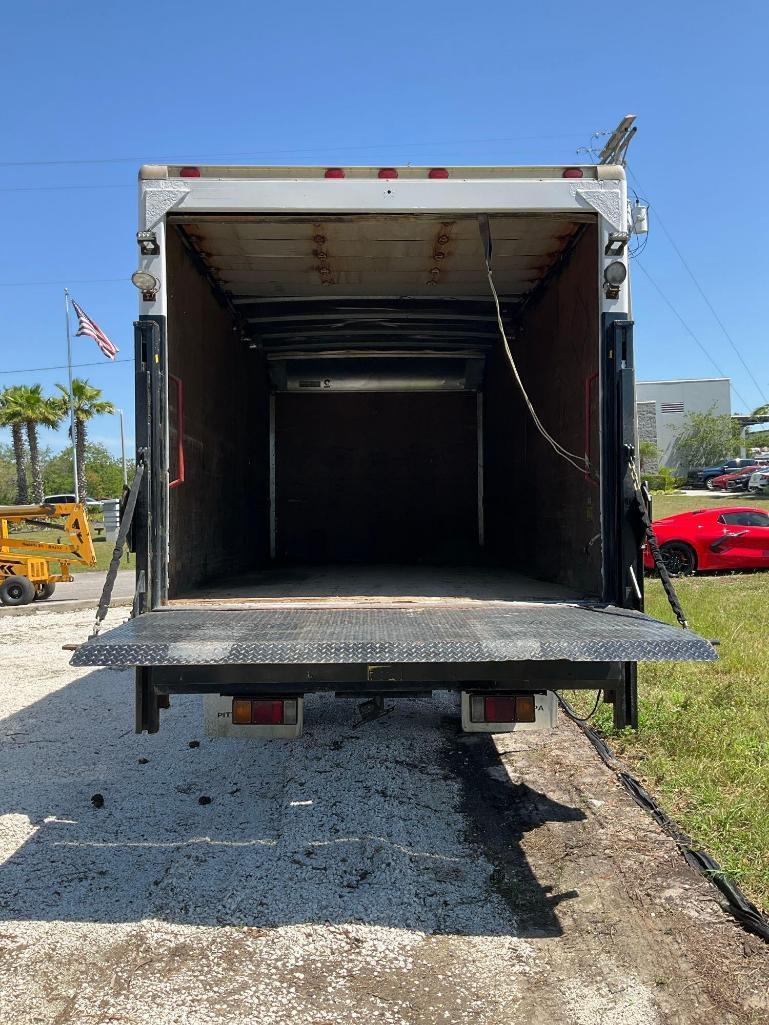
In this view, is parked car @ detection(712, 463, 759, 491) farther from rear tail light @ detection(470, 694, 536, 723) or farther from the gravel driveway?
rear tail light @ detection(470, 694, 536, 723)

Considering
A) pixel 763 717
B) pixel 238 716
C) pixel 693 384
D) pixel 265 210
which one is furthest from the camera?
pixel 693 384

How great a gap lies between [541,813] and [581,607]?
1080 millimetres

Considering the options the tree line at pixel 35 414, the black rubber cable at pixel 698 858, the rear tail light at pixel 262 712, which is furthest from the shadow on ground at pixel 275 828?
the tree line at pixel 35 414

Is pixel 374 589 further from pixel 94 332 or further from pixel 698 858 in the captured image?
pixel 94 332

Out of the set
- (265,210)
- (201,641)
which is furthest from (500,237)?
(201,641)

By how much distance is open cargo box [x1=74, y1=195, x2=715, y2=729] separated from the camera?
3189 mm

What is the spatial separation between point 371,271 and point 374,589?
2.29 metres

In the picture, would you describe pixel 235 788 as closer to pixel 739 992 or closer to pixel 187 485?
pixel 187 485

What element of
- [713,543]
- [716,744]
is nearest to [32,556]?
[713,543]

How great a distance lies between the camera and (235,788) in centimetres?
443

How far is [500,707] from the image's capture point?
348cm

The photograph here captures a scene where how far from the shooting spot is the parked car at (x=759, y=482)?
33.7 m

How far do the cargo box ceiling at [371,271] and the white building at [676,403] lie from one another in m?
50.9

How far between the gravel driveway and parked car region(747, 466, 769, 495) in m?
32.4
